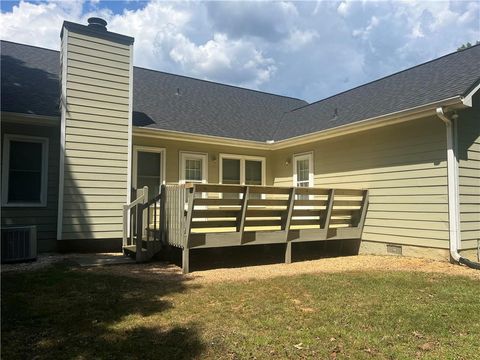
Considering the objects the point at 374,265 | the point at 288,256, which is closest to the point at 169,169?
the point at 288,256

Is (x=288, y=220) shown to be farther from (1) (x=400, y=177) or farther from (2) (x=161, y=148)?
(2) (x=161, y=148)

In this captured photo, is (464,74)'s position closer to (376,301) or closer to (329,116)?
(329,116)

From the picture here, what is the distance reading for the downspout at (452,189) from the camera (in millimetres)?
7266

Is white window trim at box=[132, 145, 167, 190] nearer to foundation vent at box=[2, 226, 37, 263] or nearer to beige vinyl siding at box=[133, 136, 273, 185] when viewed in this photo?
beige vinyl siding at box=[133, 136, 273, 185]

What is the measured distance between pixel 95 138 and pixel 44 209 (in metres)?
1.92

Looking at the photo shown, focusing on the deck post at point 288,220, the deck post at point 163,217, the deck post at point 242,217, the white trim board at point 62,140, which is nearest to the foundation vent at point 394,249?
the deck post at point 288,220

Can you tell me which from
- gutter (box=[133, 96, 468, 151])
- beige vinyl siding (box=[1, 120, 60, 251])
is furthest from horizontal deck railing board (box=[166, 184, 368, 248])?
beige vinyl siding (box=[1, 120, 60, 251])

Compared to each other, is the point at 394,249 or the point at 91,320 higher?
the point at 394,249

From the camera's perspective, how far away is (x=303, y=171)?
11.5m

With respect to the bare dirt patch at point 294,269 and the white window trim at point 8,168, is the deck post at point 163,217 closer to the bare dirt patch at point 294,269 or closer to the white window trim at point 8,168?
the bare dirt patch at point 294,269

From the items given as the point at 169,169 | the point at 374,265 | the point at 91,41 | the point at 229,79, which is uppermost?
the point at 229,79

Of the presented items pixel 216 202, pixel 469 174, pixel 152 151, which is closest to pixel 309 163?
pixel 469 174

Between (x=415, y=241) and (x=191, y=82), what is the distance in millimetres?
9477

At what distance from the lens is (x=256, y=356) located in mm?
3189
